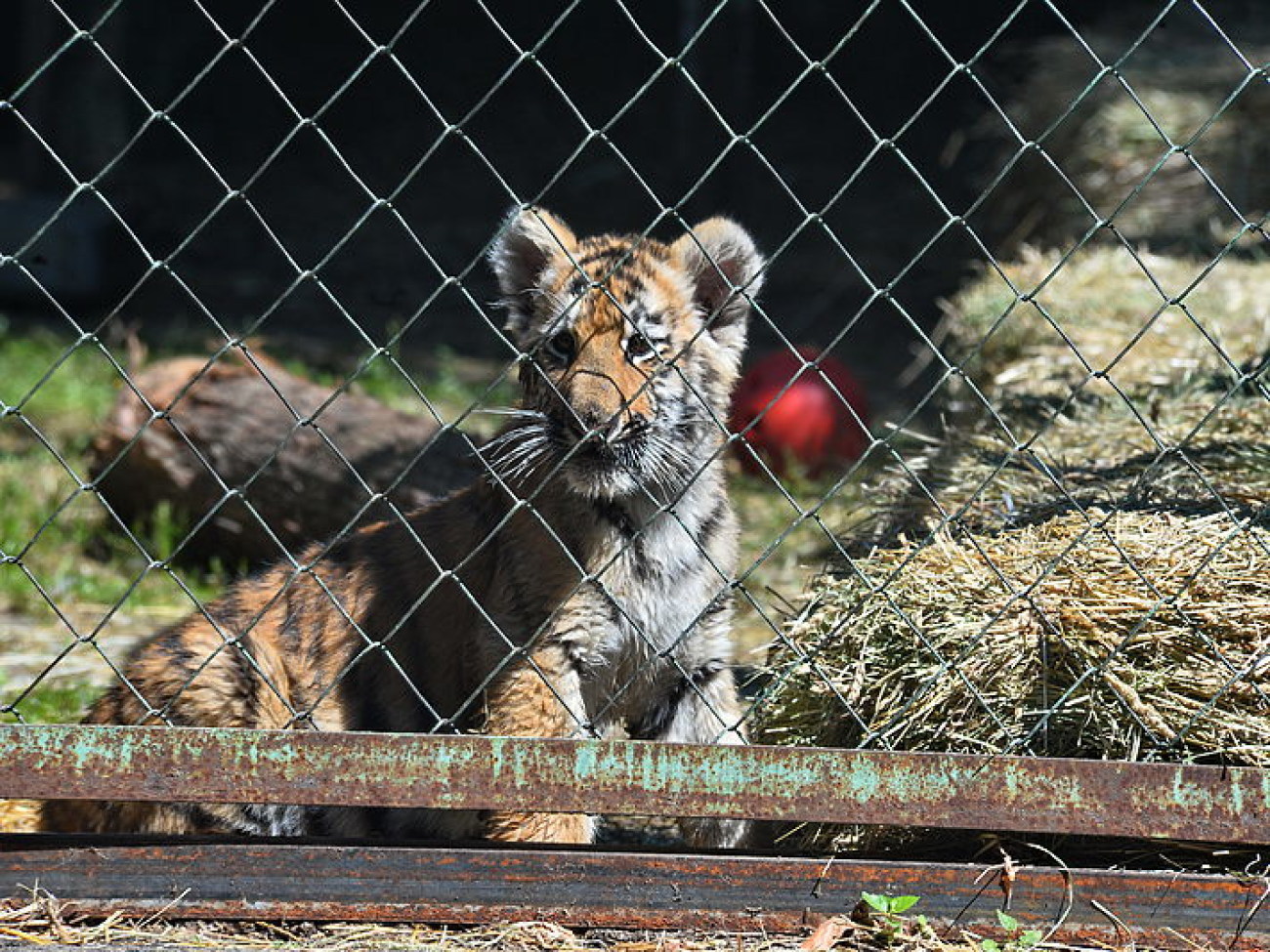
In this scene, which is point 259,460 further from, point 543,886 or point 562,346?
point 543,886

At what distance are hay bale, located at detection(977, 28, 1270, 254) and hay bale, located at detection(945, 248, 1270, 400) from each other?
1.30 m

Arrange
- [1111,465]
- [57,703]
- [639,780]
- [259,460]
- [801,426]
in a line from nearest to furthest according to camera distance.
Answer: [639,780] → [1111,465] → [57,703] → [259,460] → [801,426]

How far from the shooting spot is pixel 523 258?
179 inches

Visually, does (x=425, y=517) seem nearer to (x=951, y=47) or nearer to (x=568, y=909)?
(x=568, y=909)

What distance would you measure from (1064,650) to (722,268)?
148 centimetres

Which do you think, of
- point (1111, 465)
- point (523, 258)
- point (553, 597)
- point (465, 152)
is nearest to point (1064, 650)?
point (553, 597)

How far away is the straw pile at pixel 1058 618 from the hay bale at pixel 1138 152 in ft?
16.3

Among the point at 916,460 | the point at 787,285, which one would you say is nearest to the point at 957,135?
the point at 787,285

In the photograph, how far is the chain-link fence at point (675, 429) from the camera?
150 inches

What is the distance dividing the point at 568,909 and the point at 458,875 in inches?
10.7

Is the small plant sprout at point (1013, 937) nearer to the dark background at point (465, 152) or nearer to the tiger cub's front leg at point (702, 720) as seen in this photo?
the tiger cub's front leg at point (702, 720)

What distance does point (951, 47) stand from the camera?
16.3 meters

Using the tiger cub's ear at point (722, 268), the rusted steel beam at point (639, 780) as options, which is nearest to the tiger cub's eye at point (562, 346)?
the tiger cub's ear at point (722, 268)

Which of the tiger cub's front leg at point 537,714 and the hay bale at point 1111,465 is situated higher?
the hay bale at point 1111,465
